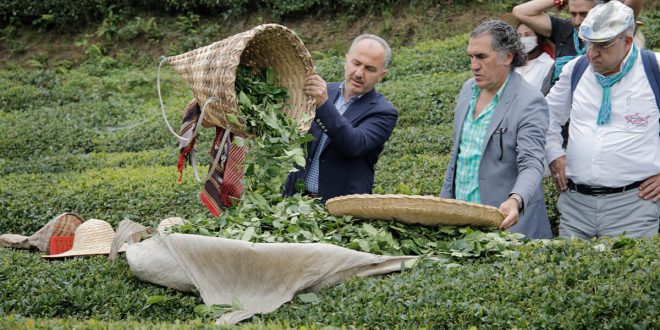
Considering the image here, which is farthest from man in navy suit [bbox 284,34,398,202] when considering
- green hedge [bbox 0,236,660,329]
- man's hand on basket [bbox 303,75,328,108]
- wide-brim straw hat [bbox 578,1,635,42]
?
wide-brim straw hat [bbox 578,1,635,42]

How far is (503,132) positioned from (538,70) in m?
1.76

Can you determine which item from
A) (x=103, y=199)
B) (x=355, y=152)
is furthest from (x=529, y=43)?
(x=103, y=199)

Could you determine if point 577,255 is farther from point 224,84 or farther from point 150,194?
point 150,194

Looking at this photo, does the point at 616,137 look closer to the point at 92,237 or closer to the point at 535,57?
the point at 535,57

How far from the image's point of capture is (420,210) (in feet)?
16.5

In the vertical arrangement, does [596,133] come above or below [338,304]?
above

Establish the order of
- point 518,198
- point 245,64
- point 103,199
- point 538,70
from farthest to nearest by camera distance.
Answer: point 103,199
point 538,70
point 245,64
point 518,198

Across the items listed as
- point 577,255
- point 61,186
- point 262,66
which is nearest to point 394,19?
point 61,186

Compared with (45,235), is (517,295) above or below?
above

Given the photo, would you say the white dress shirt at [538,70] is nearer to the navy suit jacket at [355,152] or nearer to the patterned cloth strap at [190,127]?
the navy suit jacket at [355,152]

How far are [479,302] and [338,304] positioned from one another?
0.72 metres

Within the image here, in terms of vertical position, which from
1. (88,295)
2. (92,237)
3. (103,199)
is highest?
(88,295)

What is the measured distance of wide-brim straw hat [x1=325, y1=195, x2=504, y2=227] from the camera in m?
4.96

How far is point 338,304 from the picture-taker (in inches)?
189
